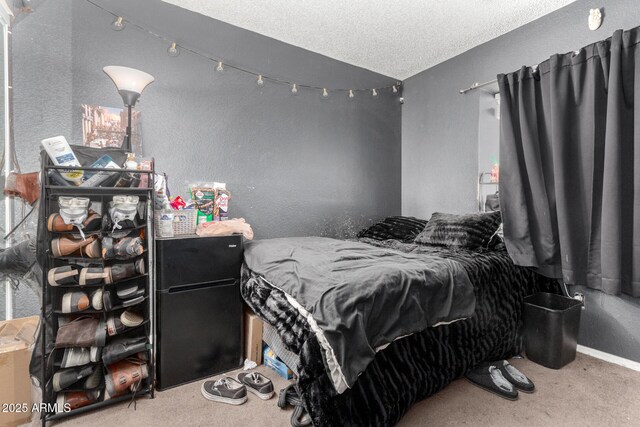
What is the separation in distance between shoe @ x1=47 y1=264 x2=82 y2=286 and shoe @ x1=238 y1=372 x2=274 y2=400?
1.00 m

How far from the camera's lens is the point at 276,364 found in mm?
1817

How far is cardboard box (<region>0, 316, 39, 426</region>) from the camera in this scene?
4.42 ft

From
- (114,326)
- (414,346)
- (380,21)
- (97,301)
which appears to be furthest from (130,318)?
(380,21)

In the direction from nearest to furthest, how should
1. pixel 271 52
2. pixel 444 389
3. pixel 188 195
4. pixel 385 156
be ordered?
pixel 444 389
pixel 188 195
pixel 271 52
pixel 385 156

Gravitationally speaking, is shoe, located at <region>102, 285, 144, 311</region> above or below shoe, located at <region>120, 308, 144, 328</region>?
above

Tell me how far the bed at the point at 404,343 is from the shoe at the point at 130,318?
1.86 ft

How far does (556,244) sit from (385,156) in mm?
1873

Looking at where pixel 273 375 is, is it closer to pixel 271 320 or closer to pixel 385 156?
pixel 271 320

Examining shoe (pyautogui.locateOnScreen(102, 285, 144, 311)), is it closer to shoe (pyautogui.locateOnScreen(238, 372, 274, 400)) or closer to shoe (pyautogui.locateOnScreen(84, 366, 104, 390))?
shoe (pyautogui.locateOnScreen(84, 366, 104, 390))

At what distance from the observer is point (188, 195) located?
2.31m

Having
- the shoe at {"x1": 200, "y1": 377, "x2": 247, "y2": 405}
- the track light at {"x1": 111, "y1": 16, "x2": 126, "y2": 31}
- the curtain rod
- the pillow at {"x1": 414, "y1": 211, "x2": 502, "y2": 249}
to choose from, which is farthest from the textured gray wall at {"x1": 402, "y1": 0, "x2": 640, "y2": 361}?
the track light at {"x1": 111, "y1": 16, "x2": 126, "y2": 31}

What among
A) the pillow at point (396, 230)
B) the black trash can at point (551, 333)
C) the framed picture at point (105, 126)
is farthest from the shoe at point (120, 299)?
the black trash can at point (551, 333)

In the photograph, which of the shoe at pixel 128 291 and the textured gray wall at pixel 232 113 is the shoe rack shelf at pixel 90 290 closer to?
the shoe at pixel 128 291

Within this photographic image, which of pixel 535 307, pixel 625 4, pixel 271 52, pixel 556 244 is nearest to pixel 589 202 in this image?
pixel 556 244
